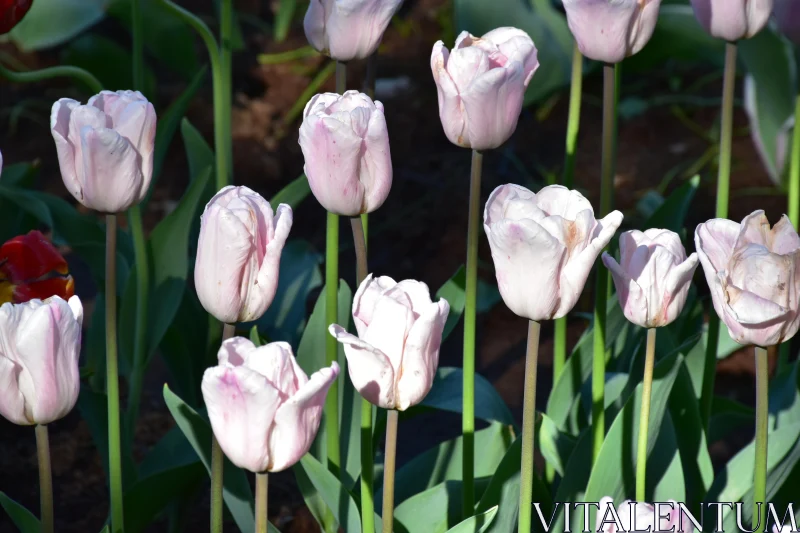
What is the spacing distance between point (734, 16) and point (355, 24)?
15.4 inches

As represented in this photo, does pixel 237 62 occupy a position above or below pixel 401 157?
above

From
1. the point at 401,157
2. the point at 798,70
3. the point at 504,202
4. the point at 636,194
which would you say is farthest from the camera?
the point at 401,157

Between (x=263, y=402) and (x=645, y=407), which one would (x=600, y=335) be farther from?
(x=263, y=402)

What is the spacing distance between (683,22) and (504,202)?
1545 mm

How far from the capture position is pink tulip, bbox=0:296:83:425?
30.6 inches

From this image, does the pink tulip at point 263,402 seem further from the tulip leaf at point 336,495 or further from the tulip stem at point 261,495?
the tulip leaf at point 336,495

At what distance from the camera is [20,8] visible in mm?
1117

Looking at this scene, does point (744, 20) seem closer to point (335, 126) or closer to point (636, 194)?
point (335, 126)

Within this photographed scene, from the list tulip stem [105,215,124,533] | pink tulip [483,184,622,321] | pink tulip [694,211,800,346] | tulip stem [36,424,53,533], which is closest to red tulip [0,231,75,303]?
tulip stem [105,215,124,533]

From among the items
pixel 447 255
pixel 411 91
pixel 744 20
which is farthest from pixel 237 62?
pixel 744 20

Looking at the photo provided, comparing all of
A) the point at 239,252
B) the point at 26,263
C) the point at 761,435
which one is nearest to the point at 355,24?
the point at 239,252

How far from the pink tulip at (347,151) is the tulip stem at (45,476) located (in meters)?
0.30

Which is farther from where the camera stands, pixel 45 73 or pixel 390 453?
pixel 45 73

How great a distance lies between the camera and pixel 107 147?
86cm
